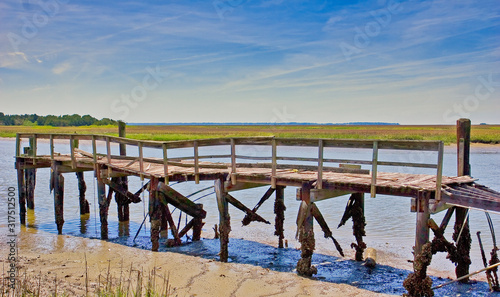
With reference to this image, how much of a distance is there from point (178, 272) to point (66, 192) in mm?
14223

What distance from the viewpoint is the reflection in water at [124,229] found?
15.2 metres

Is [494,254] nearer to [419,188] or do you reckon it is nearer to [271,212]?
[419,188]

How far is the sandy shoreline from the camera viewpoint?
9562 millimetres

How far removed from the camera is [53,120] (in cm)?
12606

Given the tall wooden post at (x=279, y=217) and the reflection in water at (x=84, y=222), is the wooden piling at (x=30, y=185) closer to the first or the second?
the reflection in water at (x=84, y=222)

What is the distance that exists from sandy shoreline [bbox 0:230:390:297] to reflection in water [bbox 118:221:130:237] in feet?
5.08

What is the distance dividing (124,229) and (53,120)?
121 m

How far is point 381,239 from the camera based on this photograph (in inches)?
551

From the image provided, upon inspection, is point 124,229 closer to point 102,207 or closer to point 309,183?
point 102,207

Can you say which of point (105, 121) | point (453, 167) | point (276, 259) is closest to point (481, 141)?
point (453, 167)

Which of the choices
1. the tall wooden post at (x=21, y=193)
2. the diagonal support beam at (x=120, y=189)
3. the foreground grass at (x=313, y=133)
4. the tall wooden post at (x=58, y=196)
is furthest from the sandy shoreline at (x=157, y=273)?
the foreground grass at (x=313, y=133)

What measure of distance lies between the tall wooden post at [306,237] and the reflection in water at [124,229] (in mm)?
6800

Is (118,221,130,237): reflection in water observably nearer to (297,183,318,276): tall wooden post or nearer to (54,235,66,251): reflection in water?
(54,235,66,251): reflection in water

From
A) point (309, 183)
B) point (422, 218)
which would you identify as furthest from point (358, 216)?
point (422, 218)
